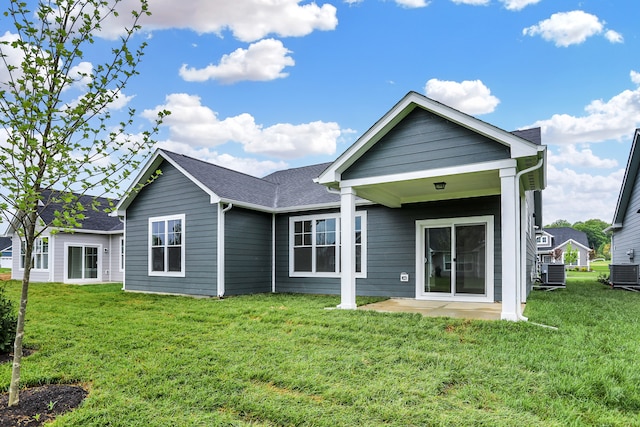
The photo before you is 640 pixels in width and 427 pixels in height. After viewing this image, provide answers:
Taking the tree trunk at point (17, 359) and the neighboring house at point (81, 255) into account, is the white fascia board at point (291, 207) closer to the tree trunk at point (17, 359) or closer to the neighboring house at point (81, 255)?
the tree trunk at point (17, 359)

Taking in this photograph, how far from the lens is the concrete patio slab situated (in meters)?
6.99

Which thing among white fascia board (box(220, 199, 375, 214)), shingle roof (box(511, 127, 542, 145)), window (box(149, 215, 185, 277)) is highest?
shingle roof (box(511, 127, 542, 145))

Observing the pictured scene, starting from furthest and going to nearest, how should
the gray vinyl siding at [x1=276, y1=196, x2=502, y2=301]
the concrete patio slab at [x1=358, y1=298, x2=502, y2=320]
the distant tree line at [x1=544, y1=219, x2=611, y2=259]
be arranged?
1. the distant tree line at [x1=544, y1=219, x2=611, y2=259]
2. the gray vinyl siding at [x1=276, y1=196, x2=502, y2=301]
3. the concrete patio slab at [x1=358, y1=298, x2=502, y2=320]

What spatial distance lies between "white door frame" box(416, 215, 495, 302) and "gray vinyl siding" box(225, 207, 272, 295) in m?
4.57

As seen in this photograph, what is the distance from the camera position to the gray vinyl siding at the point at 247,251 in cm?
1069

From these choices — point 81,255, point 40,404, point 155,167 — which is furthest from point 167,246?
point 40,404

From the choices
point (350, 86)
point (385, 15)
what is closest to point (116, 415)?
point (385, 15)

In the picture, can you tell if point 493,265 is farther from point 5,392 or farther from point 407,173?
point 5,392

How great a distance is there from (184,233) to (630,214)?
16.7 m

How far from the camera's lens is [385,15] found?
1060 cm

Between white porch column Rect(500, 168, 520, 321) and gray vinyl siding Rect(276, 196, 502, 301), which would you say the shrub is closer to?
white porch column Rect(500, 168, 520, 321)

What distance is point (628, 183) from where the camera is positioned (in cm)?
1493

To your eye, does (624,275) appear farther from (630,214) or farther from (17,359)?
(17,359)

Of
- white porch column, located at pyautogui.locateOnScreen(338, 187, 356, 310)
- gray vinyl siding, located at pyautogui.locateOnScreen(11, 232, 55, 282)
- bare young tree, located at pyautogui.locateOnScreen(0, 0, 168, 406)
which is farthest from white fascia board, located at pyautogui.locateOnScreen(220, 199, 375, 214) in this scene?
gray vinyl siding, located at pyautogui.locateOnScreen(11, 232, 55, 282)
